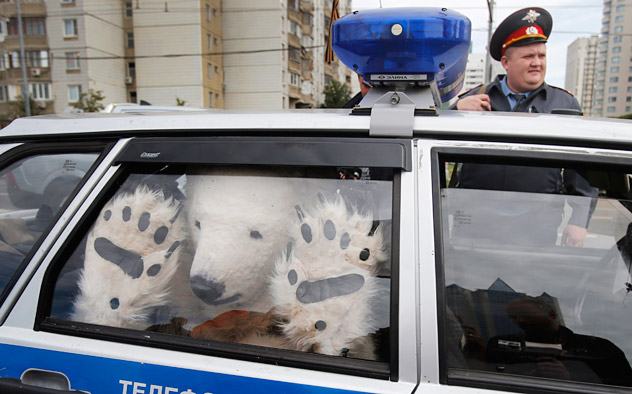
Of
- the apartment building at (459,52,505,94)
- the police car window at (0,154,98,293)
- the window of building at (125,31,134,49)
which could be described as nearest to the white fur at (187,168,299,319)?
the police car window at (0,154,98,293)

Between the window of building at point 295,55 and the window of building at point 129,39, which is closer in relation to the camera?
the window of building at point 129,39

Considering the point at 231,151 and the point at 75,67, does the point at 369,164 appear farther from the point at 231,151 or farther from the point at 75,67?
the point at 75,67

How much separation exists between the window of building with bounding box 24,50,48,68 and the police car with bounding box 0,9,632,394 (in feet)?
118

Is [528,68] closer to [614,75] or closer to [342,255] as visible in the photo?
[342,255]

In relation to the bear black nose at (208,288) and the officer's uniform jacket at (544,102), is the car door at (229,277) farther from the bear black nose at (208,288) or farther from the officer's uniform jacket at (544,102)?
the officer's uniform jacket at (544,102)

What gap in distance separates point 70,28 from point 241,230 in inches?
1410

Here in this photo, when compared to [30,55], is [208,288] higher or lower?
lower

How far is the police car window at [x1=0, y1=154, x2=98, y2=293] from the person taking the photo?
164 cm

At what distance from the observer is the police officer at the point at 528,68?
2422mm

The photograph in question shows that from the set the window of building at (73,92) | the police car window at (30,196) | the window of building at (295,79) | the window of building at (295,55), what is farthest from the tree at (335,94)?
the police car window at (30,196)

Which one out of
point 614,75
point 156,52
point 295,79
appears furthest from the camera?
point 614,75

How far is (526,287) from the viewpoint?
1224mm

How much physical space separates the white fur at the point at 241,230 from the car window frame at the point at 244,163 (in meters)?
0.10

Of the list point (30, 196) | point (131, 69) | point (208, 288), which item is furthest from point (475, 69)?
point (131, 69)
